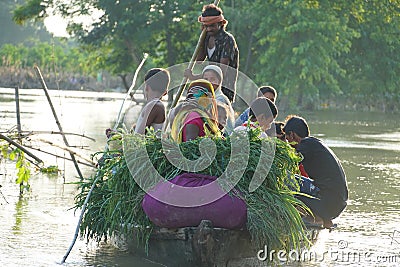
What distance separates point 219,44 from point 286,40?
90.5ft

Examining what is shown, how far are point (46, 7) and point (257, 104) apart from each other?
36598mm

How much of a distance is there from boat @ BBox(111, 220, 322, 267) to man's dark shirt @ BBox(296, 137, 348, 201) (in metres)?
1.38

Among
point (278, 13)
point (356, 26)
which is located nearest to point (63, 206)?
point (278, 13)

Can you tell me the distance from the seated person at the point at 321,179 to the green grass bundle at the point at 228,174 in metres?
1.00

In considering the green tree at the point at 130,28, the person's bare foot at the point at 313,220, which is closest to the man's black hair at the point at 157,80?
the person's bare foot at the point at 313,220

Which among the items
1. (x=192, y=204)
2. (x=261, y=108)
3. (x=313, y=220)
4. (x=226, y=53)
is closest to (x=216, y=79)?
(x=261, y=108)

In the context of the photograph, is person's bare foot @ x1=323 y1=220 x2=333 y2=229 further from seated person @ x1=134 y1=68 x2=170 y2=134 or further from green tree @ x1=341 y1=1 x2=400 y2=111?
green tree @ x1=341 y1=1 x2=400 y2=111

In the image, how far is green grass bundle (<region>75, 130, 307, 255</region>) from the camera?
6574 mm

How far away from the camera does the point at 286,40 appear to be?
1419 inches

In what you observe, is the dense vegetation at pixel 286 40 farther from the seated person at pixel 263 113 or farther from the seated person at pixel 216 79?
the seated person at pixel 216 79

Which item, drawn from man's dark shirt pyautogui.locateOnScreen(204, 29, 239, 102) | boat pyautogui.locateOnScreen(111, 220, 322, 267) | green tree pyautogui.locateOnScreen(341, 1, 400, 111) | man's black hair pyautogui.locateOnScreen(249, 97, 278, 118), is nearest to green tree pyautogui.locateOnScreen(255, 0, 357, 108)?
green tree pyautogui.locateOnScreen(341, 1, 400, 111)

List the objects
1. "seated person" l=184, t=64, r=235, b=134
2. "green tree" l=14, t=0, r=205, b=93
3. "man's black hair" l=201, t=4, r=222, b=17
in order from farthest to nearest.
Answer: "green tree" l=14, t=0, r=205, b=93 < "man's black hair" l=201, t=4, r=222, b=17 < "seated person" l=184, t=64, r=235, b=134

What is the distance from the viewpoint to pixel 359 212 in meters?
10.3

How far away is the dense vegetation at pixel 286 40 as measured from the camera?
3509 cm
